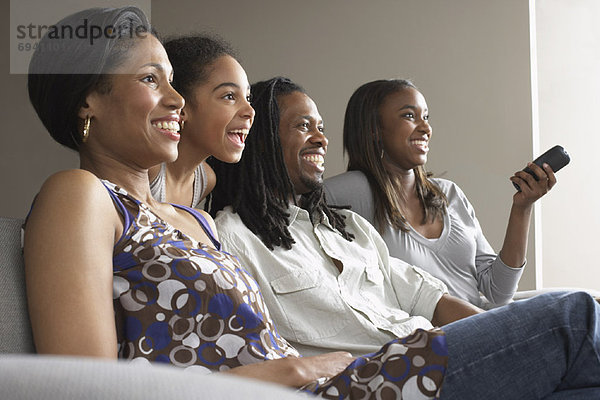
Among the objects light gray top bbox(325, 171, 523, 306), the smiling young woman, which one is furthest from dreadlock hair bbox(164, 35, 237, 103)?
light gray top bbox(325, 171, 523, 306)

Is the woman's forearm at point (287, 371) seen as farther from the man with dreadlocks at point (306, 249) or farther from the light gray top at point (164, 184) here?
the light gray top at point (164, 184)

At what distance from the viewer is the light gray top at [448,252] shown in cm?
229

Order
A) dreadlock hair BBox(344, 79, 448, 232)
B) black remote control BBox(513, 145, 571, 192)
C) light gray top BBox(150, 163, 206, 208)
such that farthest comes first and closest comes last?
1. dreadlock hair BBox(344, 79, 448, 232)
2. black remote control BBox(513, 145, 571, 192)
3. light gray top BBox(150, 163, 206, 208)

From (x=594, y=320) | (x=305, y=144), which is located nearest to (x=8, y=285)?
(x=594, y=320)

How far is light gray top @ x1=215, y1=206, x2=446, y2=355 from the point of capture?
5.34 feet

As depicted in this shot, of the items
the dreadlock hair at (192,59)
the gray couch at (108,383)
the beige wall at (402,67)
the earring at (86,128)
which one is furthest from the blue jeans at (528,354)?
the beige wall at (402,67)

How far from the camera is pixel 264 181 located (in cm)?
195

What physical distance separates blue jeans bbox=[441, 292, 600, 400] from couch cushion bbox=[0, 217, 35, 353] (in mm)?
593

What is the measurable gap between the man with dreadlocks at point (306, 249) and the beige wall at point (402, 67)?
164 cm

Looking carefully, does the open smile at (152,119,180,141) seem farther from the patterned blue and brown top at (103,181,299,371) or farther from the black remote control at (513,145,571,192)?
the black remote control at (513,145,571,192)

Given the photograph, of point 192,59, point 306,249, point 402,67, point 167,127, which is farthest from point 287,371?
point 402,67

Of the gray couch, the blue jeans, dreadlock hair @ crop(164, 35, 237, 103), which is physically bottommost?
the blue jeans

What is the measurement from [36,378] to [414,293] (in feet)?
5.28

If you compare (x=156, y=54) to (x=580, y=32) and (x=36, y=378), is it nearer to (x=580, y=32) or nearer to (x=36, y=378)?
(x=36, y=378)
